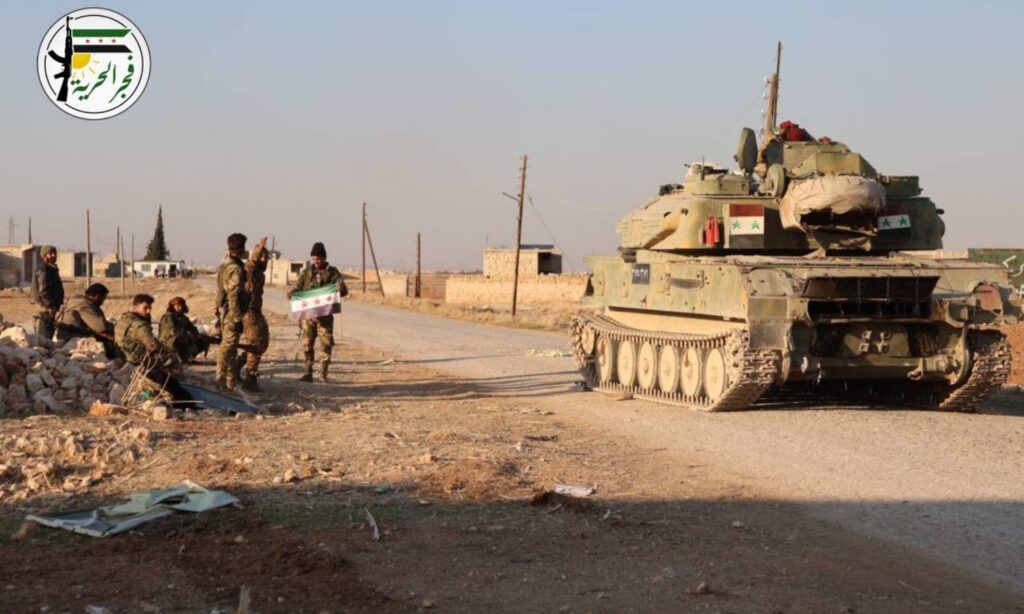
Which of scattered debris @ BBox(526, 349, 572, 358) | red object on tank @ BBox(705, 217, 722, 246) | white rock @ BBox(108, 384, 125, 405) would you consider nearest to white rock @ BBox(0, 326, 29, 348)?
white rock @ BBox(108, 384, 125, 405)

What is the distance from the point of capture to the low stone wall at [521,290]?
57.8 metres

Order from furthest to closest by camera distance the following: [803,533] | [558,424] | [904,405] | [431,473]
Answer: [904,405], [558,424], [431,473], [803,533]

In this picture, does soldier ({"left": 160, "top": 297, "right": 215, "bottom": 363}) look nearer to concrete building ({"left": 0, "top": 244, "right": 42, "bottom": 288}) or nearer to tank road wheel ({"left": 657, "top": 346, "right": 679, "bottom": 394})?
tank road wheel ({"left": 657, "top": 346, "right": 679, "bottom": 394})

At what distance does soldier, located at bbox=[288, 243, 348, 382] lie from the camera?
1620cm

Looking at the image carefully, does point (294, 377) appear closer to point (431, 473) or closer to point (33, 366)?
point (33, 366)

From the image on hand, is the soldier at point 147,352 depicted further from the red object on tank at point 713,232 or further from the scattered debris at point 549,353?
the scattered debris at point 549,353

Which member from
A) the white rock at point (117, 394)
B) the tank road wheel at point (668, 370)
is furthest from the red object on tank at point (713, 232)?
the white rock at point (117, 394)

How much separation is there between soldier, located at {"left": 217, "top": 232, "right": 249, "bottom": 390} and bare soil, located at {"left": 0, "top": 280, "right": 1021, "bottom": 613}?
2768 millimetres

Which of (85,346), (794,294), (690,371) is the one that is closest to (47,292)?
(85,346)

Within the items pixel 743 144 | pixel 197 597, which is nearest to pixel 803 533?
pixel 197 597

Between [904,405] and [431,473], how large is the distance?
815 cm

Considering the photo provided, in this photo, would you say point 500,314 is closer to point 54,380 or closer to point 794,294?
point 794,294

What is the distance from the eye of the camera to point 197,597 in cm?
562

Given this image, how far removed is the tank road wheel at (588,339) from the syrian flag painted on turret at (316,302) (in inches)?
144
